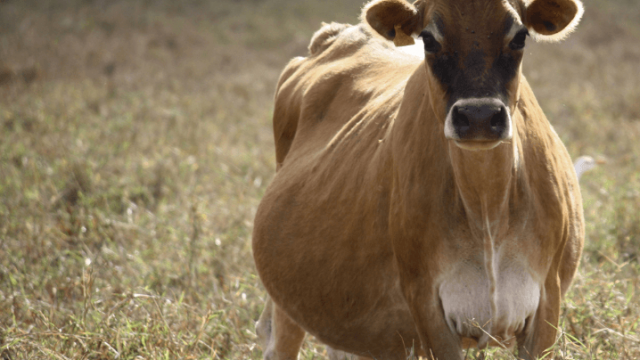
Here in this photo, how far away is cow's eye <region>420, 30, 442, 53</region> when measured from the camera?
2252 millimetres

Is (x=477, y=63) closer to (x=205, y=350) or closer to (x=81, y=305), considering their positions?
(x=205, y=350)

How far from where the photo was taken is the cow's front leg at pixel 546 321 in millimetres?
2396

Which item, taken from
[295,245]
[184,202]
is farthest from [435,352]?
[184,202]

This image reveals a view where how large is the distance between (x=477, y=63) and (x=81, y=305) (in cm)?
262

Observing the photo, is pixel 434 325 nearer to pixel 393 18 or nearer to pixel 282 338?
pixel 393 18

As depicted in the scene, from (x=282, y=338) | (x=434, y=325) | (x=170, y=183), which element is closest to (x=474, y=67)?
(x=434, y=325)

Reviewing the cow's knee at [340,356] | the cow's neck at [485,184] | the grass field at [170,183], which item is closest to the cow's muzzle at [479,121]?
the cow's neck at [485,184]

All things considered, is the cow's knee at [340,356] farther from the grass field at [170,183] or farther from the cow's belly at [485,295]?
the cow's belly at [485,295]

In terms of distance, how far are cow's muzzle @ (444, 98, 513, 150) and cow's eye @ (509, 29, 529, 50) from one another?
10.3 inches

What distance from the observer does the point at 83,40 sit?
44.6 ft

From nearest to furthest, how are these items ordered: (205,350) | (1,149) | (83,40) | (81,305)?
1. (205,350)
2. (81,305)
3. (1,149)
4. (83,40)

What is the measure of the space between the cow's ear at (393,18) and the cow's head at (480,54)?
19 mm

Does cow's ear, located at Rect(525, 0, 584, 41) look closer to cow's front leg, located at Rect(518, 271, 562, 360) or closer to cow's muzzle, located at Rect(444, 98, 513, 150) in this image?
cow's muzzle, located at Rect(444, 98, 513, 150)

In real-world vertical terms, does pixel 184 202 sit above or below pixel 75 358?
below
